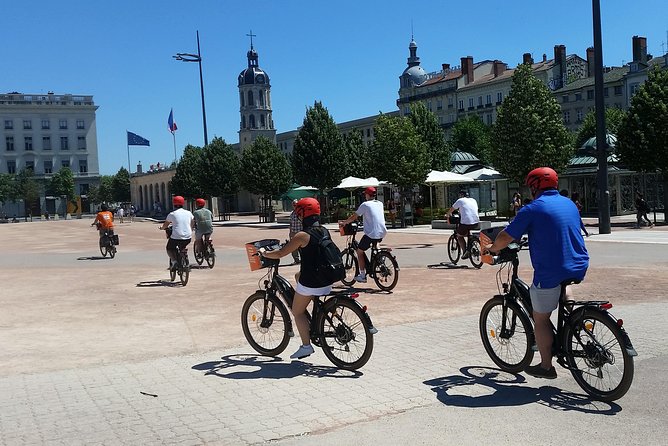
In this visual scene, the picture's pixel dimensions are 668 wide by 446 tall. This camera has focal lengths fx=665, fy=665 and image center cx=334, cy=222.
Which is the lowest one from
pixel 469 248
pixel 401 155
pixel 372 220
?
pixel 469 248

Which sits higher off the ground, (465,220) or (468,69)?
(468,69)

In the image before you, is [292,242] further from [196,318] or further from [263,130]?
[263,130]

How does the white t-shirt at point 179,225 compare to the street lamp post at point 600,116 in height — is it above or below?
below

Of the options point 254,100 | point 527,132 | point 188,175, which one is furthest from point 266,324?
point 254,100

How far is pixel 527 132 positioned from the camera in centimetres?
3391

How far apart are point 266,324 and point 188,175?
65.1m

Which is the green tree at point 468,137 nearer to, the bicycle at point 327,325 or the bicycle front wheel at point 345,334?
the bicycle at point 327,325

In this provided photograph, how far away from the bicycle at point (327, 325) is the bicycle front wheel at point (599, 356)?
173cm

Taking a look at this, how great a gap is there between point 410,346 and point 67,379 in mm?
3520

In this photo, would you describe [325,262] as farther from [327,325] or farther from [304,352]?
[304,352]

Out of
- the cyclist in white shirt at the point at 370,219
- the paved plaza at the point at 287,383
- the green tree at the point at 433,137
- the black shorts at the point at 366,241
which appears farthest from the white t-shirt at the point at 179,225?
the green tree at the point at 433,137

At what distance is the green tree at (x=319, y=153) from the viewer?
41.8 m

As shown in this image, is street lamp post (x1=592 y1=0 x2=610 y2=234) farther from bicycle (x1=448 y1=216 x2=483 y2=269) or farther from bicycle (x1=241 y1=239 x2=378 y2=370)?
bicycle (x1=241 y1=239 x2=378 y2=370)

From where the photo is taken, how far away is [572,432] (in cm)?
450
